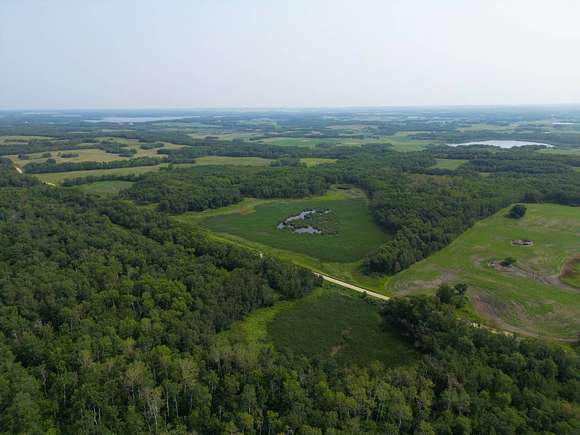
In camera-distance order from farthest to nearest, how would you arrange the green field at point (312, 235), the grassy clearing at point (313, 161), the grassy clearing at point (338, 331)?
the grassy clearing at point (313, 161) < the green field at point (312, 235) < the grassy clearing at point (338, 331)

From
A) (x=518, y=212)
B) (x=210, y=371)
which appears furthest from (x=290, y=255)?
(x=518, y=212)

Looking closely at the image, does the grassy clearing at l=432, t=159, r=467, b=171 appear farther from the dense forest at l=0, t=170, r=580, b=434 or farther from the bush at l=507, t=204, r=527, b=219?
the dense forest at l=0, t=170, r=580, b=434

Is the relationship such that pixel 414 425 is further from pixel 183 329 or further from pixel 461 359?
pixel 183 329

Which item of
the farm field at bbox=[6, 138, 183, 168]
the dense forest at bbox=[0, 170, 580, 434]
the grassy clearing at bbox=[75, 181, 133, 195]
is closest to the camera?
the dense forest at bbox=[0, 170, 580, 434]

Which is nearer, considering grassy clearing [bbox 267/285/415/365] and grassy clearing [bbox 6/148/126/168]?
grassy clearing [bbox 267/285/415/365]

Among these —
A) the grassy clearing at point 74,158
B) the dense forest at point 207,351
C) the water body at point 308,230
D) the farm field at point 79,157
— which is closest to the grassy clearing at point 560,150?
the dense forest at point 207,351

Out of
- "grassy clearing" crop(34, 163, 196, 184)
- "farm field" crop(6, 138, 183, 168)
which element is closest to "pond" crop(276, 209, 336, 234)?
"grassy clearing" crop(34, 163, 196, 184)

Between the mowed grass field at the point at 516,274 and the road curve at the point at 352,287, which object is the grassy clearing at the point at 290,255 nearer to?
the road curve at the point at 352,287
